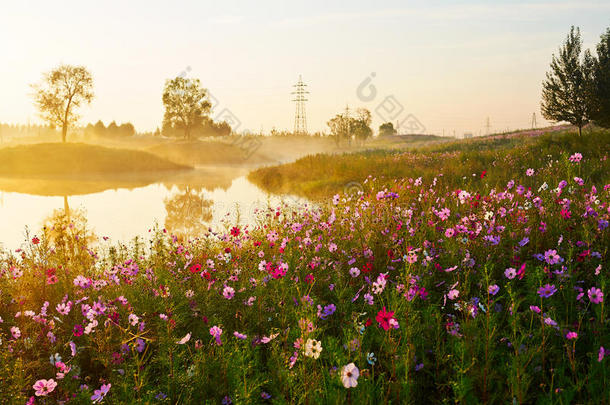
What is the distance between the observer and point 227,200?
1669 cm

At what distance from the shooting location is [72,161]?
36438 mm

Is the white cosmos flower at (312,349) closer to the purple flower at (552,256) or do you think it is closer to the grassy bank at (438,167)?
the purple flower at (552,256)

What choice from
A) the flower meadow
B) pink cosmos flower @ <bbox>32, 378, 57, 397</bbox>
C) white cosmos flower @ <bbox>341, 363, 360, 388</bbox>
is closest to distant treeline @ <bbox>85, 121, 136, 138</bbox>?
the flower meadow

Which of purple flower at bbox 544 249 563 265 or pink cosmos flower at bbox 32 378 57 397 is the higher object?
purple flower at bbox 544 249 563 265

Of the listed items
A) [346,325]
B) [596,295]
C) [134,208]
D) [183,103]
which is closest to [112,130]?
[183,103]

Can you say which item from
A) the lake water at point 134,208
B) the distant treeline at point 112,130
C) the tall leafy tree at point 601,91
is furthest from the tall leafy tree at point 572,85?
the distant treeline at point 112,130

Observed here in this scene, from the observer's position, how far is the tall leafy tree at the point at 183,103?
186ft

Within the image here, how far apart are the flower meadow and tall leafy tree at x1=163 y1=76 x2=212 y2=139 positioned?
182ft

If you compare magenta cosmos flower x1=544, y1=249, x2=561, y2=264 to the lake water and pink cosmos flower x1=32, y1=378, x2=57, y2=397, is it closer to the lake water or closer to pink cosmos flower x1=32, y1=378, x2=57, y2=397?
pink cosmos flower x1=32, y1=378, x2=57, y2=397

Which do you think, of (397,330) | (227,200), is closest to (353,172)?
(227,200)

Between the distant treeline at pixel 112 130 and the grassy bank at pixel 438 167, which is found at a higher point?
the distant treeline at pixel 112 130

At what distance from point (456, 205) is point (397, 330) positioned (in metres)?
4.06

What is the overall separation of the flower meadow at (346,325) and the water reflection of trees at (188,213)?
4541 mm

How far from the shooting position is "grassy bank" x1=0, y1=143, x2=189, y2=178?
3478 centimetres
